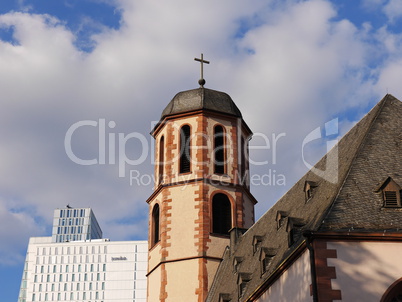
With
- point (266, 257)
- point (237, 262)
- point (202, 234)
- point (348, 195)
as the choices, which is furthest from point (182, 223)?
point (348, 195)

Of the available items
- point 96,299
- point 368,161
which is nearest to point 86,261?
point 96,299

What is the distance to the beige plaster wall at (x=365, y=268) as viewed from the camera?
18016 mm

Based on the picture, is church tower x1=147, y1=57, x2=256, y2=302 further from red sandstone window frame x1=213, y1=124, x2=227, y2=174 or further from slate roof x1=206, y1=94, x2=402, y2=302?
slate roof x1=206, y1=94, x2=402, y2=302

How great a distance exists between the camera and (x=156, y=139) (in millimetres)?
37125

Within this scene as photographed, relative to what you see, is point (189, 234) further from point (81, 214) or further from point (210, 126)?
point (81, 214)

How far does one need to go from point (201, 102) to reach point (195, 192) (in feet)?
15.5

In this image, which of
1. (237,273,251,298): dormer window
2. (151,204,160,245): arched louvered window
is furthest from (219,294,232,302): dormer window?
(151,204,160,245): arched louvered window

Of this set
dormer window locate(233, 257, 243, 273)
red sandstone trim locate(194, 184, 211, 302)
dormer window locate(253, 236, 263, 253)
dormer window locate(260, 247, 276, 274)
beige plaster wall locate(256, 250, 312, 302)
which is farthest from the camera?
Result: red sandstone trim locate(194, 184, 211, 302)

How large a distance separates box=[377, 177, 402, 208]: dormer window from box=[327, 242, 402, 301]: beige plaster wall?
1.41 metres

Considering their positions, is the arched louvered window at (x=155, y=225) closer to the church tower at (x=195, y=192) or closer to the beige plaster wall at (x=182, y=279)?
the church tower at (x=195, y=192)

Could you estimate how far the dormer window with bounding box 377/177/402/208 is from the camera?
1962cm

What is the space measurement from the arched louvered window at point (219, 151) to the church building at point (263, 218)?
5cm

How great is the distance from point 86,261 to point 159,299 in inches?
4684

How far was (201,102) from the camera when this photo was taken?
35125 mm
